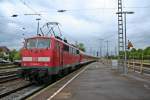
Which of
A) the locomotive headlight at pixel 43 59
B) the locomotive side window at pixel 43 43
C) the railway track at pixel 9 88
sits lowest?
the railway track at pixel 9 88

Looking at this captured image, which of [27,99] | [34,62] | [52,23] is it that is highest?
[52,23]

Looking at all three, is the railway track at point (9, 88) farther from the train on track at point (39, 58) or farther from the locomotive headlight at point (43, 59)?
the locomotive headlight at point (43, 59)

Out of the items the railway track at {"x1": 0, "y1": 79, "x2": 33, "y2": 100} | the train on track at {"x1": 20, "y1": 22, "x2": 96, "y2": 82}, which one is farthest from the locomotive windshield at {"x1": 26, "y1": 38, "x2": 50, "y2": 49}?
the railway track at {"x1": 0, "y1": 79, "x2": 33, "y2": 100}

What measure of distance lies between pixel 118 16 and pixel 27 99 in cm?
2740

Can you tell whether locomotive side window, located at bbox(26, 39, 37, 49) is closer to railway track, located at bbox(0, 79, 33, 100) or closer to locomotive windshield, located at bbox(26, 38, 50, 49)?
locomotive windshield, located at bbox(26, 38, 50, 49)

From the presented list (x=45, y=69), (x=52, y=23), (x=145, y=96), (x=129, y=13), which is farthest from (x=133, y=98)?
(x=129, y=13)

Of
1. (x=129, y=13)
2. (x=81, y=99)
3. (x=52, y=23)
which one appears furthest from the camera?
(x=129, y=13)

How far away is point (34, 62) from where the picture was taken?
859 inches

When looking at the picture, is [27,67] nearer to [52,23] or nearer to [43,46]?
[43,46]

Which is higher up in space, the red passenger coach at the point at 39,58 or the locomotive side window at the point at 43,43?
the locomotive side window at the point at 43,43

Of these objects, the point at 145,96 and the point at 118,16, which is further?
the point at 118,16

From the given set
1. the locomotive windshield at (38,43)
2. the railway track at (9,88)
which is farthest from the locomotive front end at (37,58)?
the railway track at (9,88)

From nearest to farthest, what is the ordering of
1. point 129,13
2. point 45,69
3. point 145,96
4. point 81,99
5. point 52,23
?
point 81,99 → point 145,96 → point 45,69 → point 52,23 → point 129,13

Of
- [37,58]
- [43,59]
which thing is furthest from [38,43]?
[43,59]
